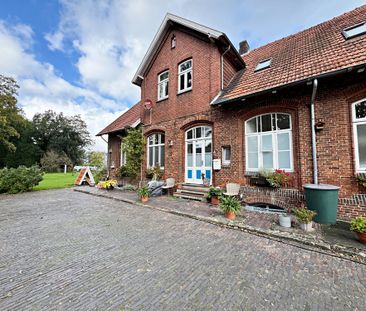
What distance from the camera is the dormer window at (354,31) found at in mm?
6027

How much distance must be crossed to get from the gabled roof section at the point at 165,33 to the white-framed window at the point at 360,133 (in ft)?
18.3

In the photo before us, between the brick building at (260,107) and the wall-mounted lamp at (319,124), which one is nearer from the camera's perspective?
the brick building at (260,107)

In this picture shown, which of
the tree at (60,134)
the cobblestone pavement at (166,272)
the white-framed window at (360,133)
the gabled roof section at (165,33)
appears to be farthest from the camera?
the tree at (60,134)

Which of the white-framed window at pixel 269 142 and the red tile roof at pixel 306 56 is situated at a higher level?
the red tile roof at pixel 306 56

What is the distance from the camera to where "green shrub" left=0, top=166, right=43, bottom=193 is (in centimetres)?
1099

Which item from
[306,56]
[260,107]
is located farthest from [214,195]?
[306,56]

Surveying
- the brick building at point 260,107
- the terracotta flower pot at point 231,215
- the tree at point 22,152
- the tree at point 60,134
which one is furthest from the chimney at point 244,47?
the tree at point 60,134

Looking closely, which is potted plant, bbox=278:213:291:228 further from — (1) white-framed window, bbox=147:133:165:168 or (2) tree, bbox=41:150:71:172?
(2) tree, bbox=41:150:71:172

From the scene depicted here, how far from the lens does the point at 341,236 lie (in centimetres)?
411

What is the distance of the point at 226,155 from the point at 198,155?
1577 millimetres

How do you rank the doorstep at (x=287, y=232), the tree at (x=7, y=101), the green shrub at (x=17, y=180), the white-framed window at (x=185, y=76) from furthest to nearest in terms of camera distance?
1. the tree at (x=7, y=101)
2. the green shrub at (x=17, y=180)
3. the white-framed window at (x=185, y=76)
4. the doorstep at (x=287, y=232)

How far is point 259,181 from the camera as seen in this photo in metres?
6.57

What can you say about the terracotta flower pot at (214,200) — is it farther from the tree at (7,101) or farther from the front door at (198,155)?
the tree at (7,101)

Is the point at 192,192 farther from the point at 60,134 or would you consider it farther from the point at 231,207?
the point at 60,134
